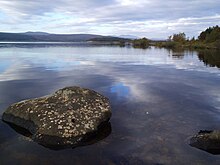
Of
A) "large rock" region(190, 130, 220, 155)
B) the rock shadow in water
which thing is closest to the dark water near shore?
the rock shadow in water

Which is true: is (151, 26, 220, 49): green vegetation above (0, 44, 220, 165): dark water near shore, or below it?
above

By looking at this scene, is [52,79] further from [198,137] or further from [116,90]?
[198,137]

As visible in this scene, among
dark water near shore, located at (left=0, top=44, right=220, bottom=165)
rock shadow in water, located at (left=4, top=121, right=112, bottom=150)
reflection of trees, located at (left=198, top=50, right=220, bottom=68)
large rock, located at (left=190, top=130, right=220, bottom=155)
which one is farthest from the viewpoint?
reflection of trees, located at (left=198, top=50, right=220, bottom=68)

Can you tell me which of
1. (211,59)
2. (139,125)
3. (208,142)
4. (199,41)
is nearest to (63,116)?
(139,125)

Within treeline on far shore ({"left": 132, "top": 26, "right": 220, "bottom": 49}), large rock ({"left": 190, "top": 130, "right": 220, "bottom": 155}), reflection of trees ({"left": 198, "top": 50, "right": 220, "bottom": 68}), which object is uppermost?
treeline on far shore ({"left": 132, "top": 26, "right": 220, "bottom": 49})

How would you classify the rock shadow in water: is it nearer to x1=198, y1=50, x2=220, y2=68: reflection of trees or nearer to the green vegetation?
x1=198, y1=50, x2=220, y2=68: reflection of trees

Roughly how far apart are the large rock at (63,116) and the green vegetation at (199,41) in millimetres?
80662

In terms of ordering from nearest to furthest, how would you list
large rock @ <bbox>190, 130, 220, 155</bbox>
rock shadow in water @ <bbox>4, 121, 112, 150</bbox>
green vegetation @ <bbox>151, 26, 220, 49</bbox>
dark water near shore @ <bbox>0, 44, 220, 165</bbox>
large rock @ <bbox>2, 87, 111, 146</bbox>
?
1. dark water near shore @ <bbox>0, 44, 220, 165</bbox>
2. large rock @ <bbox>190, 130, 220, 155</bbox>
3. rock shadow in water @ <bbox>4, 121, 112, 150</bbox>
4. large rock @ <bbox>2, 87, 111, 146</bbox>
5. green vegetation @ <bbox>151, 26, 220, 49</bbox>

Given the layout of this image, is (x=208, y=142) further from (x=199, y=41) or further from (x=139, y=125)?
(x=199, y=41)

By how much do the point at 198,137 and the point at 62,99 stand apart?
5714 millimetres

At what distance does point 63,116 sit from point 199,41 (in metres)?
115

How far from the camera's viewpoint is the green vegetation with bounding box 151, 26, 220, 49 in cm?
9539

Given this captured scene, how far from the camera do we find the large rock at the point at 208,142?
9225mm

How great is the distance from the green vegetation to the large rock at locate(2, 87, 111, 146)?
80662 mm
